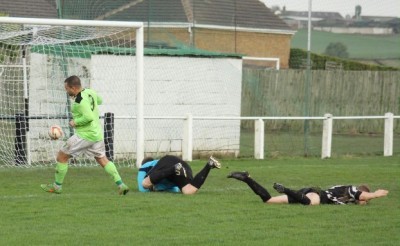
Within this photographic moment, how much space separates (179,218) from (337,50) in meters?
28.2

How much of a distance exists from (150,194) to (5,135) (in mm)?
7262

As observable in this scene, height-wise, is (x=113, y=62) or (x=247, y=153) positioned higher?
(x=113, y=62)

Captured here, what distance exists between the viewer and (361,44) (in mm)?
38531

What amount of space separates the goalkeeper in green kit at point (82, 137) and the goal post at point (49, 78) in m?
4.64

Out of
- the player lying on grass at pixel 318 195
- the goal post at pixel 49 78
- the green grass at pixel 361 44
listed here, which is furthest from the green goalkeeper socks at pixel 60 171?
the green grass at pixel 361 44

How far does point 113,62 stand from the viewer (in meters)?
22.6

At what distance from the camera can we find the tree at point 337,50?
38931mm

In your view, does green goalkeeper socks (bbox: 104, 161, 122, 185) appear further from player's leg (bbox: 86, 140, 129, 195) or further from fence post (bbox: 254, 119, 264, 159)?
fence post (bbox: 254, 119, 264, 159)

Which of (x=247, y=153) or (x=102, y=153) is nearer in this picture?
(x=102, y=153)

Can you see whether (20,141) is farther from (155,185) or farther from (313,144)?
(313,144)

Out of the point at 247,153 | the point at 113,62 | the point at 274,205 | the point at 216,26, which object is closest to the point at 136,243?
the point at 274,205

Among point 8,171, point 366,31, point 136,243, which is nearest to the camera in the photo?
point 136,243

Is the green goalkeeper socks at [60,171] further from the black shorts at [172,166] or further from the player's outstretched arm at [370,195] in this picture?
the player's outstretched arm at [370,195]

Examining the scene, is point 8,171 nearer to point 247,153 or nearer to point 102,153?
point 102,153
